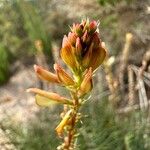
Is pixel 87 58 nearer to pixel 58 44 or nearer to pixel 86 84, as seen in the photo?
pixel 86 84

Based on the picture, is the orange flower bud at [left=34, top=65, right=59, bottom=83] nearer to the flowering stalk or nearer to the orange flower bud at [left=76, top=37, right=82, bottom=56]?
the flowering stalk

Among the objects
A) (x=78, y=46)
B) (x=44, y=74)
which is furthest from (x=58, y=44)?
(x=78, y=46)

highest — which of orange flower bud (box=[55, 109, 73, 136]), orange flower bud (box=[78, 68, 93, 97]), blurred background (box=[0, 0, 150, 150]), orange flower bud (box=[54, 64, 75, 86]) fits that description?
blurred background (box=[0, 0, 150, 150])

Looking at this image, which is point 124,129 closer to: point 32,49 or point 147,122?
point 147,122

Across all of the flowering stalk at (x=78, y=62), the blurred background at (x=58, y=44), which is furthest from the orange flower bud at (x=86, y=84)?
the blurred background at (x=58, y=44)

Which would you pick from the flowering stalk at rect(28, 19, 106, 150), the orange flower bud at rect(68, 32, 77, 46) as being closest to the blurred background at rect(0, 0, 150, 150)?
the flowering stalk at rect(28, 19, 106, 150)

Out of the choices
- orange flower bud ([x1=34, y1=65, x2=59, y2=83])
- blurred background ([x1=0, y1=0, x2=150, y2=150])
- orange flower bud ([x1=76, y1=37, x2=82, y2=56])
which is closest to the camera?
orange flower bud ([x1=76, y1=37, x2=82, y2=56])
